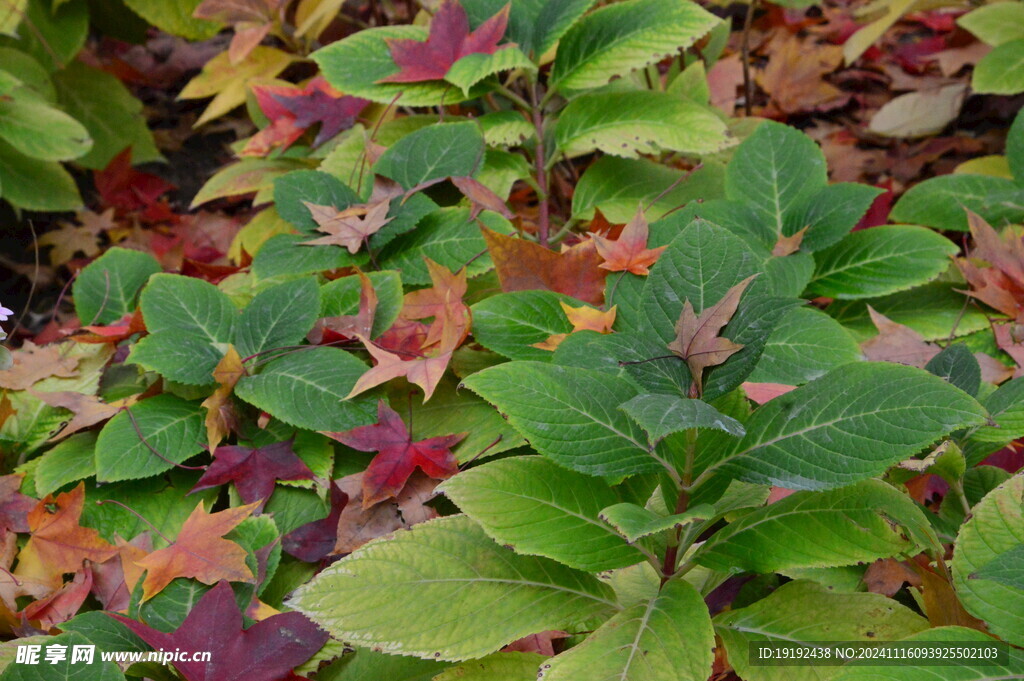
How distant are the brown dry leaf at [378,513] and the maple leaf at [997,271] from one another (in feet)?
2.97

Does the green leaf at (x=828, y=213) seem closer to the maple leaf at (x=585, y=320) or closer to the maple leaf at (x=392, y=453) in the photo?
the maple leaf at (x=585, y=320)

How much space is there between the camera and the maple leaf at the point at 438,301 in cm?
121

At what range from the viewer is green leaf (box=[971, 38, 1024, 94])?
1792 mm

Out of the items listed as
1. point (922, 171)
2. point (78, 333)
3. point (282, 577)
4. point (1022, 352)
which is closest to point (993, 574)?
point (1022, 352)

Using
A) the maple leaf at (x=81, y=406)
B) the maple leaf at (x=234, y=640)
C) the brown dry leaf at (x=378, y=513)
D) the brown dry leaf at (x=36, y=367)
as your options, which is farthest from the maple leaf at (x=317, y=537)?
the brown dry leaf at (x=36, y=367)

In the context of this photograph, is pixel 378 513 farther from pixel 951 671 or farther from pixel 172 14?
pixel 172 14

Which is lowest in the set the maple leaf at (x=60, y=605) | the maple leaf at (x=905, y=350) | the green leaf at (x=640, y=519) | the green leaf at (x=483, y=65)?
the maple leaf at (x=60, y=605)

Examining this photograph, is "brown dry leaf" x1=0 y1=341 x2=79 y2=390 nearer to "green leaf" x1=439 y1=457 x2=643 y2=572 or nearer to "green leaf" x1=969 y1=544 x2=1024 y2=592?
"green leaf" x1=439 y1=457 x2=643 y2=572

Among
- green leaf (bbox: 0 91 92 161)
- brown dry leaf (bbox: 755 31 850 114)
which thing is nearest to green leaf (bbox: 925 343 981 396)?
brown dry leaf (bbox: 755 31 850 114)

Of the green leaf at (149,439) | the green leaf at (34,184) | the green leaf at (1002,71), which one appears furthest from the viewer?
the green leaf at (34,184)

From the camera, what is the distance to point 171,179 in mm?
2715

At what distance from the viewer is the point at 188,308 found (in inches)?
49.6

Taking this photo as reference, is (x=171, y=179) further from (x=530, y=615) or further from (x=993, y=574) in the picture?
(x=993, y=574)

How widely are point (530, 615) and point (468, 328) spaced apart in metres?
0.46
